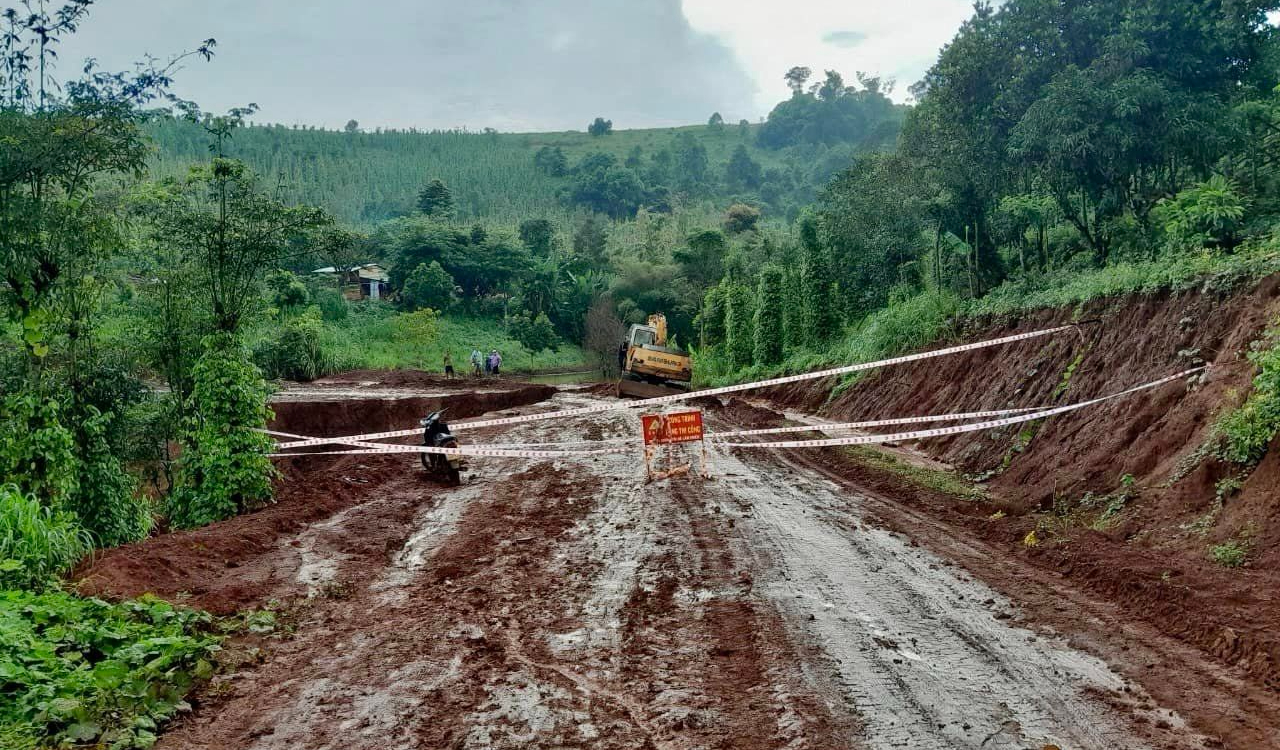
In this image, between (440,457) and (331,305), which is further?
(331,305)

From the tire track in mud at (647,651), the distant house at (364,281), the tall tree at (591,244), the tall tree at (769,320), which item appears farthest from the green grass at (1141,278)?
the tall tree at (591,244)

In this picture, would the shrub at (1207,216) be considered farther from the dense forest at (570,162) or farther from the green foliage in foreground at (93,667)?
the dense forest at (570,162)

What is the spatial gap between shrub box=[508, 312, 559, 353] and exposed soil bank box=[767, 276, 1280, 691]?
155 feet

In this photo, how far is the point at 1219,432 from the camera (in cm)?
877

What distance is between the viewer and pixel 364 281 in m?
64.0

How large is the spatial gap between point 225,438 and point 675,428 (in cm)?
705

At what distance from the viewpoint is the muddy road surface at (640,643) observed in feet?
16.0

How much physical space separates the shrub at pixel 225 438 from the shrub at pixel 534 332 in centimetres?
4918

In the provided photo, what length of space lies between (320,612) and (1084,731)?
19.4ft

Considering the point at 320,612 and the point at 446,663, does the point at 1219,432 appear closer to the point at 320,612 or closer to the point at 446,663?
the point at 446,663

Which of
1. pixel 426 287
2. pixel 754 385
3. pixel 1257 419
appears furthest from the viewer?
pixel 426 287

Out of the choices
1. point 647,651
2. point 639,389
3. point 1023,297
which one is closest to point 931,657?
point 647,651

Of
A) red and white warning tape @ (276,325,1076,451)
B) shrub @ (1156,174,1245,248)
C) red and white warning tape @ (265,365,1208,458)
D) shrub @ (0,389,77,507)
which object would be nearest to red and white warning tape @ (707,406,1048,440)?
red and white warning tape @ (265,365,1208,458)

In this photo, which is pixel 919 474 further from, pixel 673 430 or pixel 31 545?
pixel 31 545
